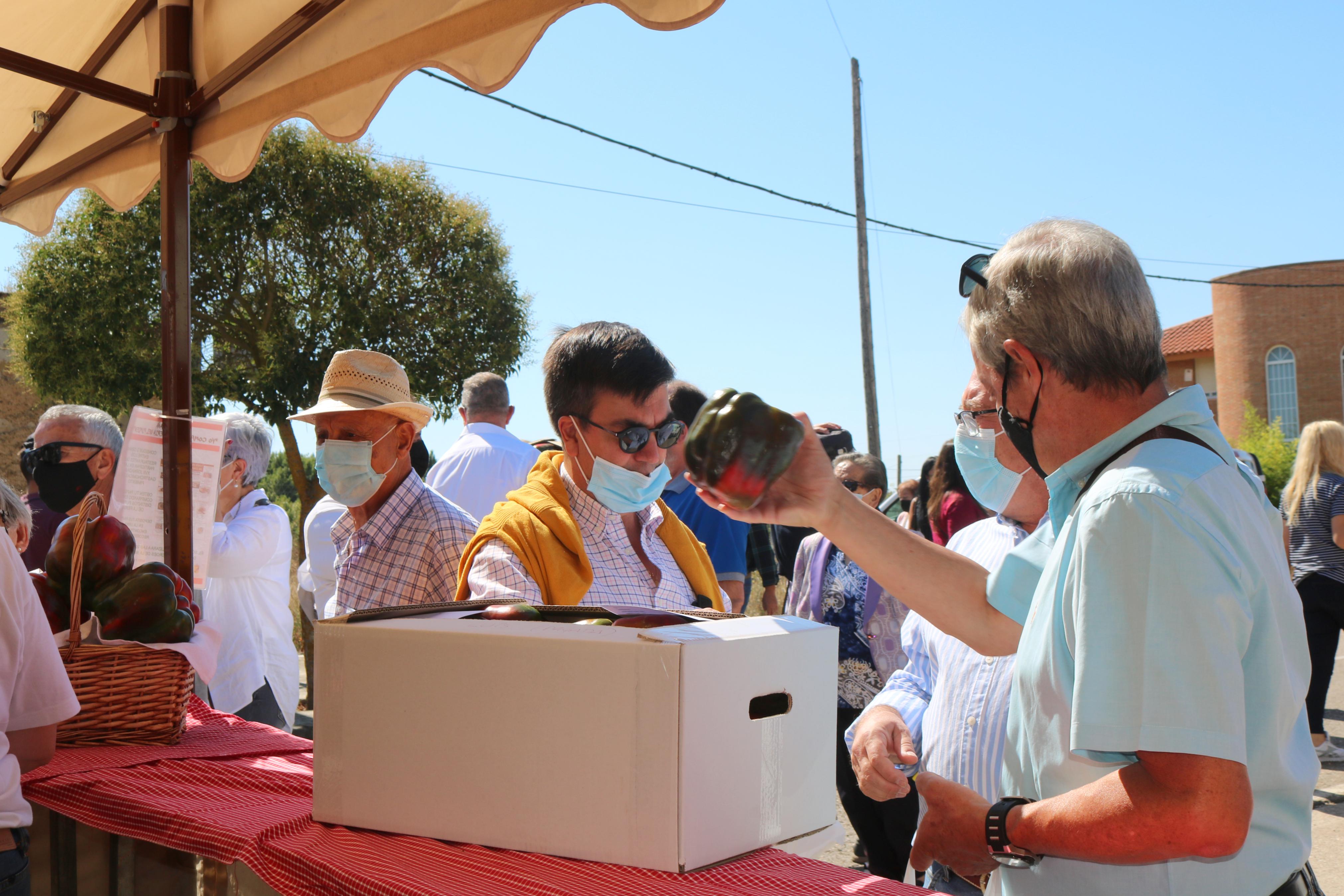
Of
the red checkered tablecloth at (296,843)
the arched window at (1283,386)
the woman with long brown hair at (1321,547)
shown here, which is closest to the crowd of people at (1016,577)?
the red checkered tablecloth at (296,843)

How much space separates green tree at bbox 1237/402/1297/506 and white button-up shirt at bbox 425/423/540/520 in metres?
27.6

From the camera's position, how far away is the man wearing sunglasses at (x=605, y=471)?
2.13 m

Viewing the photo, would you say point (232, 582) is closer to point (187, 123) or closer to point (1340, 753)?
point (187, 123)

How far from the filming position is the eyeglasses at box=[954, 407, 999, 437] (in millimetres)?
2074

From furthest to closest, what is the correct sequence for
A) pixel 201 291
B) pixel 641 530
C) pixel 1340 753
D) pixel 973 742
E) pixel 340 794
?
1. pixel 201 291
2. pixel 1340 753
3. pixel 641 530
4. pixel 973 742
5. pixel 340 794

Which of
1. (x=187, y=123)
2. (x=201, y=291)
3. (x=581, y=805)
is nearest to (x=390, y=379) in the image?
(x=187, y=123)

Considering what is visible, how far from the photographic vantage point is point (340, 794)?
140 centimetres

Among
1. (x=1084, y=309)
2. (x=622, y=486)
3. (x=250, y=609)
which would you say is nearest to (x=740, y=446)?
(x=1084, y=309)

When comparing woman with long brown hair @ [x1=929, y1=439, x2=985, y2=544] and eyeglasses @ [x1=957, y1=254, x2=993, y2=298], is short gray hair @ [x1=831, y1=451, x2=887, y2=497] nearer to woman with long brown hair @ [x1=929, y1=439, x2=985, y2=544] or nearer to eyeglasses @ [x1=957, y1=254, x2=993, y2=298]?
woman with long brown hair @ [x1=929, y1=439, x2=985, y2=544]

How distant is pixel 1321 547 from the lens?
6.11 metres

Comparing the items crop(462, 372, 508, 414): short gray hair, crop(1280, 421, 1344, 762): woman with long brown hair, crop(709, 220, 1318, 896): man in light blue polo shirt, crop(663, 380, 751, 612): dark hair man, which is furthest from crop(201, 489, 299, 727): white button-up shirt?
crop(1280, 421, 1344, 762): woman with long brown hair

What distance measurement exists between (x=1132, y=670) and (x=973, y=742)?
102 cm

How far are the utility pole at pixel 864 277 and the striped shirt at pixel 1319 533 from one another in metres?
8.50

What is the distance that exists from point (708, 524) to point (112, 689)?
8.04 ft
